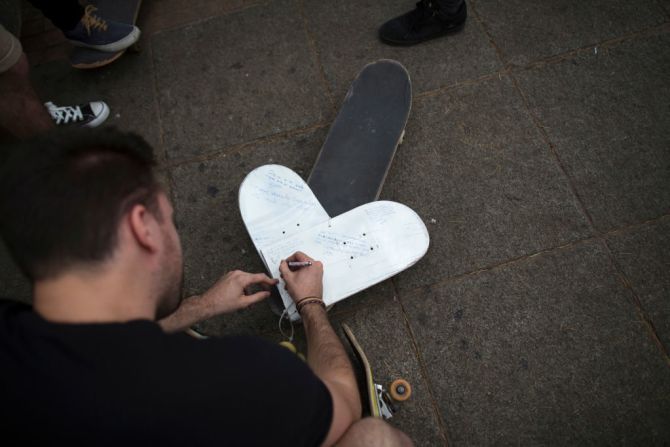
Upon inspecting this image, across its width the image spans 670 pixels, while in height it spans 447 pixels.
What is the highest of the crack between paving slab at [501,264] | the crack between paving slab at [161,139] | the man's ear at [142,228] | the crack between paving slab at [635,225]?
the man's ear at [142,228]

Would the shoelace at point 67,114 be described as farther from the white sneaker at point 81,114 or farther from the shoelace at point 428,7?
the shoelace at point 428,7

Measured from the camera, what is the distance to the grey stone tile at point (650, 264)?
1.95 m

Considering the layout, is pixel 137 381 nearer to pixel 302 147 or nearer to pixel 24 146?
pixel 24 146

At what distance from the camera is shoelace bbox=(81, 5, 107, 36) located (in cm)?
259

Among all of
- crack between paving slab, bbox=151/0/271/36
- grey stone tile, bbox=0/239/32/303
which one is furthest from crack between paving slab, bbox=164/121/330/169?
crack between paving slab, bbox=151/0/271/36

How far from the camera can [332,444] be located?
134 cm

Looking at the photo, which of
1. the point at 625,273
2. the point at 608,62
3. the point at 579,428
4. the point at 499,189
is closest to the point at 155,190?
the point at 499,189

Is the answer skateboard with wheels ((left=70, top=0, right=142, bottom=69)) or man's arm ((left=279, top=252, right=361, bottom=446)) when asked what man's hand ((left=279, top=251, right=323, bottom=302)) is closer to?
man's arm ((left=279, top=252, right=361, bottom=446))

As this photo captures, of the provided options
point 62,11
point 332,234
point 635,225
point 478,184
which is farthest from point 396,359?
point 62,11

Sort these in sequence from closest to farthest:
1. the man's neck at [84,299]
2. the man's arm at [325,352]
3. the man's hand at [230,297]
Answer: the man's neck at [84,299] → the man's arm at [325,352] → the man's hand at [230,297]

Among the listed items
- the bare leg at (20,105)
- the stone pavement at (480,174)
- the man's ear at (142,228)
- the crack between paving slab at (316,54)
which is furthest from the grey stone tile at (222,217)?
the man's ear at (142,228)

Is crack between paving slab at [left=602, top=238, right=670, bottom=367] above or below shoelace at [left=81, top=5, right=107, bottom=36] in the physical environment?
below

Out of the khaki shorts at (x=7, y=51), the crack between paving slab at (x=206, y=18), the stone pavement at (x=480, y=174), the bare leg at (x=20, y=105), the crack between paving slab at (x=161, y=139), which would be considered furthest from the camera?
the crack between paving slab at (x=206, y=18)

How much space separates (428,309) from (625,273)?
3.18 feet
